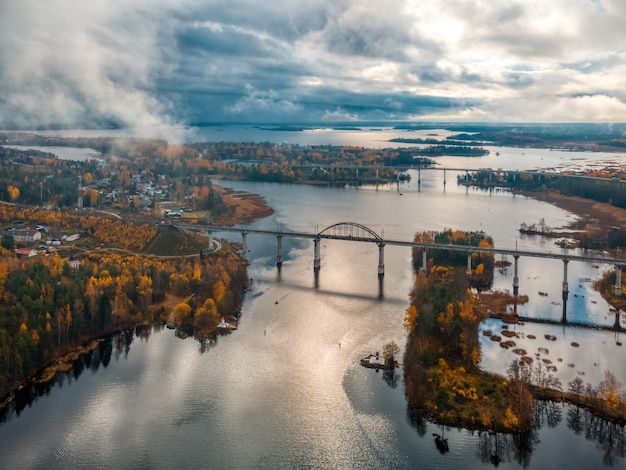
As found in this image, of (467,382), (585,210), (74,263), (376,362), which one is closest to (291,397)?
(376,362)

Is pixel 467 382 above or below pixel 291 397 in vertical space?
above

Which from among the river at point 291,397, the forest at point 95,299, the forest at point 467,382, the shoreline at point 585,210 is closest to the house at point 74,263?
the forest at point 95,299

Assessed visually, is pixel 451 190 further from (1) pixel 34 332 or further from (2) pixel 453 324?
(1) pixel 34 332

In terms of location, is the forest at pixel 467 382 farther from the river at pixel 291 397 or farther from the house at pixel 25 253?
the house at pixel 25 253


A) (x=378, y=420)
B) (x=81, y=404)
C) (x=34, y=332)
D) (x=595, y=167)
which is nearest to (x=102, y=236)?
(x=34, y=332)

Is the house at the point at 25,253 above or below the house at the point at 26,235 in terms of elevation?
below

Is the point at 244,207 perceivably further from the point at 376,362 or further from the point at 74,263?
the point at 376,362
